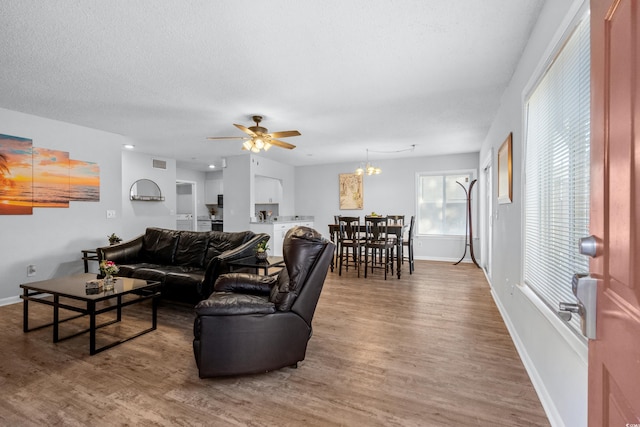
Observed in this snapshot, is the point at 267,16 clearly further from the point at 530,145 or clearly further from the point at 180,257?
the point at 180,257

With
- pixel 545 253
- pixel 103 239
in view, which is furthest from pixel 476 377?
pixel 103 239

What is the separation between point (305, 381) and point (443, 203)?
20.0 feet

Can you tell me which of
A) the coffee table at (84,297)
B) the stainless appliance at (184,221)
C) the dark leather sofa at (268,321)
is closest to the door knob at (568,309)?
the dark leather sofa at (268,321)

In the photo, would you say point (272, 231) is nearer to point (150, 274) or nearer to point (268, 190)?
point (268, 190)

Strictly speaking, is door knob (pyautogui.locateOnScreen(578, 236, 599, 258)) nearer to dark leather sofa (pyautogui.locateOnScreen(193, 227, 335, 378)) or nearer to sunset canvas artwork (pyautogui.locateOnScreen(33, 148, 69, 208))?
dark leather sofa (pyautogui.locateOnScreen(193, 227, 335, 378))

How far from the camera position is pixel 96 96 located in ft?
11.2

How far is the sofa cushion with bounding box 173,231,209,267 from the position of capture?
4.07 metres

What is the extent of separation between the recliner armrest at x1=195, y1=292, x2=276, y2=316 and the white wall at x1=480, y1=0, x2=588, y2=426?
1664mm

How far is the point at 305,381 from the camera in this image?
2.08 m

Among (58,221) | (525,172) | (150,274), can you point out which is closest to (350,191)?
(150,274)

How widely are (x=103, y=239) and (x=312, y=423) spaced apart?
15.7ft

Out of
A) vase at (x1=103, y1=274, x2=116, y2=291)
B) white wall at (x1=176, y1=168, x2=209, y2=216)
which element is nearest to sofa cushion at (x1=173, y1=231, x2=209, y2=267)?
→ vase at (x1=103, y1=274, x2=116, y2=291)

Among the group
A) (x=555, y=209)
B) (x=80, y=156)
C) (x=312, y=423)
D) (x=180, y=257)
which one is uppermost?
(x=80, y=156)

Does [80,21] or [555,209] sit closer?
[555,209]
